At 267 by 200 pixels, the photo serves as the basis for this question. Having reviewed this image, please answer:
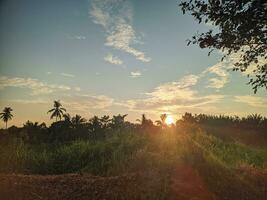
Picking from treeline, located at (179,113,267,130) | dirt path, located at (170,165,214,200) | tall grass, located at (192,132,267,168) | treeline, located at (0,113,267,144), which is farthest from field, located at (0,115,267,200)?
treeline, located at (179,113,267,130)

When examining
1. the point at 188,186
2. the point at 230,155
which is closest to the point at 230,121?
the point at 230,155

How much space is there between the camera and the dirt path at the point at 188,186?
32.7 ft

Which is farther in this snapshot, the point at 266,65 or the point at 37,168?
the point at 37,168

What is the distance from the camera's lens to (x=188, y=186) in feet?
35.6

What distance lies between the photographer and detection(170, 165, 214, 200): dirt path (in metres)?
9.95

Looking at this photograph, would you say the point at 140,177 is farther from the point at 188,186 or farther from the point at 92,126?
the point at 92,126

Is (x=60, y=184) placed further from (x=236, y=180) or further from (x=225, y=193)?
(x=236, y=180)

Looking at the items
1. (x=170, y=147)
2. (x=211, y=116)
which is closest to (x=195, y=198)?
(x=170, y=147)

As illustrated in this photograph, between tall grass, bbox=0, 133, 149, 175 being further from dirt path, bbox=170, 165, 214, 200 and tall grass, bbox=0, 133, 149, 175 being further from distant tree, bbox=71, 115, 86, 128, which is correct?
distant tree, bbox=71, 115, 86, 128

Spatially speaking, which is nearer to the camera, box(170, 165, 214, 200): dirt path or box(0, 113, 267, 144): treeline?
box(170, 165, 214, 200): dirt path

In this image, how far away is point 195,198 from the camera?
9867 mm

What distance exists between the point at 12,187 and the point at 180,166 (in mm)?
5996

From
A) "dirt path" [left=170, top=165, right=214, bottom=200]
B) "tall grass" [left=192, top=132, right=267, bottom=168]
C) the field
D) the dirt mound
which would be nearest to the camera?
the dirt mound

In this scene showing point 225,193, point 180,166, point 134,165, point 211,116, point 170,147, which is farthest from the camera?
point 211,116
